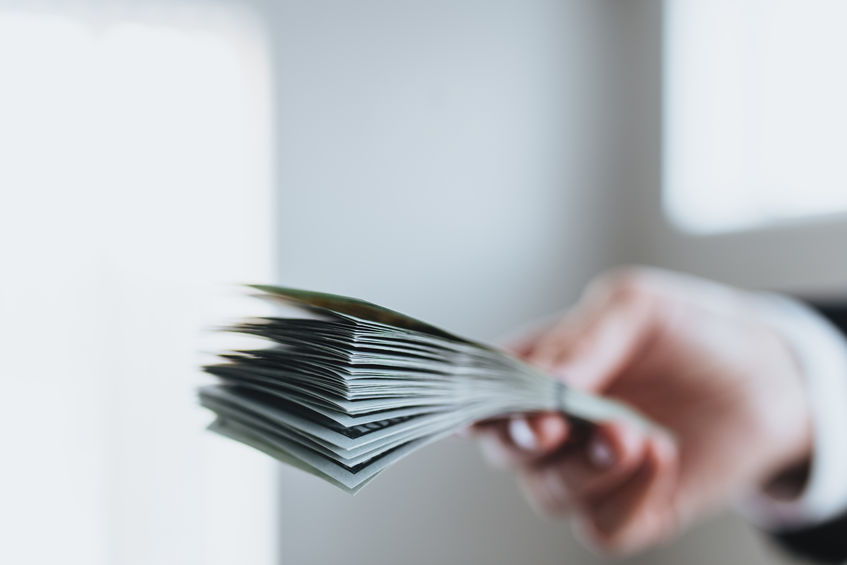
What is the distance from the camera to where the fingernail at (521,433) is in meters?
0.52

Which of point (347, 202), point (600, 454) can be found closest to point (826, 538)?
point (600, 454)

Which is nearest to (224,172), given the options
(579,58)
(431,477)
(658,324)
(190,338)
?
(190,338)

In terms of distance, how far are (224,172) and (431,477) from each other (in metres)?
1.11

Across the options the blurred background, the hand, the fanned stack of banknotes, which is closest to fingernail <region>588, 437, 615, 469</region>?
the hand

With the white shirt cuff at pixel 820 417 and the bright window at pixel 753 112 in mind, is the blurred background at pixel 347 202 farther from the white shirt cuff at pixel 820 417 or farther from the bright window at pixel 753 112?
the white shirt cuff at pixel 820 417

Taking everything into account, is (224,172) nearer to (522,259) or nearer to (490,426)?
(522,259)

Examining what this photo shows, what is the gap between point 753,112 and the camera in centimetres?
187

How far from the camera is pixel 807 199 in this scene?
1691mm

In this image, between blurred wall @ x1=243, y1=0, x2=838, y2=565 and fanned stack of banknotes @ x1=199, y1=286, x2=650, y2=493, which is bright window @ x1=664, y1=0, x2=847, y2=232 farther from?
fanned stack of banknotes @ x1=199, y1=286, x2=650, y2=493

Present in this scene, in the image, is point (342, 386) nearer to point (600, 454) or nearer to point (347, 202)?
point (600, 454)

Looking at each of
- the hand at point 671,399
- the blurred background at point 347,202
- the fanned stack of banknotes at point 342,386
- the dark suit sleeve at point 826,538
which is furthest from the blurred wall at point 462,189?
the fanned stack of banknotes at point 342,386

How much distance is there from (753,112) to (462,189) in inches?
34.0

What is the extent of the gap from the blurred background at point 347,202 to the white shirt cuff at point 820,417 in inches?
29.0

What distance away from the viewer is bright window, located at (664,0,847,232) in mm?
1622
